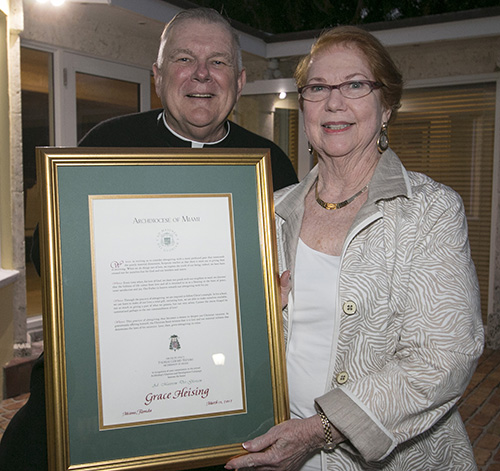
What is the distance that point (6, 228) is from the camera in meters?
5.12

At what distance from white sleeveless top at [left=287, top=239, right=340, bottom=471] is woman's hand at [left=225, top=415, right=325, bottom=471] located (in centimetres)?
19

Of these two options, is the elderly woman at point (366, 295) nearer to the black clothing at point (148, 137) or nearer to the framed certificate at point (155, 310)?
the framed certificate at point (155, 310)

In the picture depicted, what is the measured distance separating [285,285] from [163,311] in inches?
17.3

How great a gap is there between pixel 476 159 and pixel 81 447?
6612mm

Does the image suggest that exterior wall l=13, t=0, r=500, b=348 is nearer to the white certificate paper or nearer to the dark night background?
the white certificate paper

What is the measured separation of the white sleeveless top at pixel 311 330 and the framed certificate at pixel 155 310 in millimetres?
174

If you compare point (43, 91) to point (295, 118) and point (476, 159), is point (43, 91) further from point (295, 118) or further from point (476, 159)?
point (476, 159)

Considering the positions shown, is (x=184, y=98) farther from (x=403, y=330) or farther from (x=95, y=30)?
(x=95, y=30)

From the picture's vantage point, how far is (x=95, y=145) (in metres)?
2.30

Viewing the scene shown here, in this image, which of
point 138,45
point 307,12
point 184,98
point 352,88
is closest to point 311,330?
point 352,88

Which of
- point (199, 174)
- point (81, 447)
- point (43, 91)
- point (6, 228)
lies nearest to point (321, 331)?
point (199, 174)

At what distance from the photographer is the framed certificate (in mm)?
1450

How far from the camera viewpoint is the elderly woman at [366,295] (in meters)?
1.51

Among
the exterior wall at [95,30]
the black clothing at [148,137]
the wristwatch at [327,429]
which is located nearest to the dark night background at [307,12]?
the exterior wall at [95,30]
